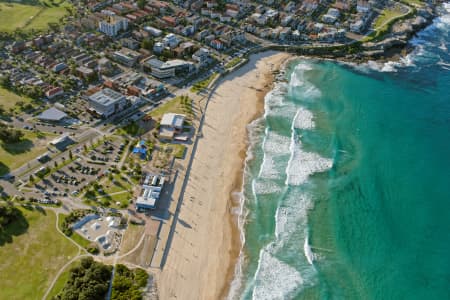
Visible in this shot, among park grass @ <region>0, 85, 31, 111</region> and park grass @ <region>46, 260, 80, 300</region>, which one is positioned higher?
park grass @ <region>0, 85, 31, 111</region>

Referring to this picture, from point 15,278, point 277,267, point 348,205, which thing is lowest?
point 15,278

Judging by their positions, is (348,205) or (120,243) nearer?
(120,243)

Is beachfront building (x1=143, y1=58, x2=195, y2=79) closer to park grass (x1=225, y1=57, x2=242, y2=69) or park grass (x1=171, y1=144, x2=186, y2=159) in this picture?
park grass (x1=225, y1=57, x2=242, y2=69)

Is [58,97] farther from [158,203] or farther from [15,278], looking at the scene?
[15,278]

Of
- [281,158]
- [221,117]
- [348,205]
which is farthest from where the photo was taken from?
[221,117]

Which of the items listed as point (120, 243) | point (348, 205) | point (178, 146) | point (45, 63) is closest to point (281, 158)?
point (348, 205)

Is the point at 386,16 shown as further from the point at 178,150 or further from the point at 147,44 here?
the point at 178,150

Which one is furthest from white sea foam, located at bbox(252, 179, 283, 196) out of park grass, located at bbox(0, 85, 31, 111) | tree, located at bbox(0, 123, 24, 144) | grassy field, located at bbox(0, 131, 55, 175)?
park grass, located at bbox(0, 85, 31, 111)

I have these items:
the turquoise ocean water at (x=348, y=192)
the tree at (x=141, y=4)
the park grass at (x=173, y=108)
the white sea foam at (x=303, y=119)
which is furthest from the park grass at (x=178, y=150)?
the tree at (x=141, y=4)
